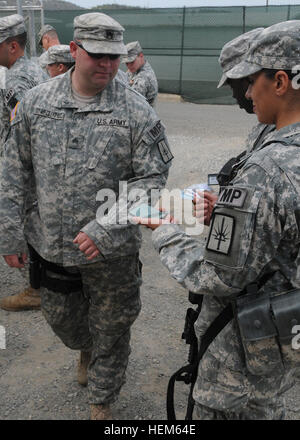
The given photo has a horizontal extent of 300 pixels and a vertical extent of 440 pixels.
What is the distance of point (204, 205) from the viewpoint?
224 centimetres

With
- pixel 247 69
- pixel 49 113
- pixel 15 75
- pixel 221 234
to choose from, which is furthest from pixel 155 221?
pixel 15 75

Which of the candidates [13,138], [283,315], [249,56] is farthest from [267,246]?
[13,138]

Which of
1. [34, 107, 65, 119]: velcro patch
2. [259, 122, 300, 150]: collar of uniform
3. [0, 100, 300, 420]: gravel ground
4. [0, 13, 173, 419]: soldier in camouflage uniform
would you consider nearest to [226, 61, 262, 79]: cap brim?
[259, 122, 300, 150]: collar of uniform

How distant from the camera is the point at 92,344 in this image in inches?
108

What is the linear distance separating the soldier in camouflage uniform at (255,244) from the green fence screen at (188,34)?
11.9 m

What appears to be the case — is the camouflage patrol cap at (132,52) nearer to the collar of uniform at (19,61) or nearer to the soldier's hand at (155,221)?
the collar of uniform at (19,61)

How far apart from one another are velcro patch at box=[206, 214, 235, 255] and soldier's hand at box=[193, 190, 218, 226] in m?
0.68

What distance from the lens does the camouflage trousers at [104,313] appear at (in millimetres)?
2416

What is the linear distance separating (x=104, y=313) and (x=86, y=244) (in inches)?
18.8

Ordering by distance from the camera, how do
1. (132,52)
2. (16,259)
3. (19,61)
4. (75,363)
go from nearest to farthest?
(16,259)
(75,363)
(19,61)
(132,52)

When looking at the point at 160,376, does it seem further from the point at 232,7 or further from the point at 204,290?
the point at 232,7

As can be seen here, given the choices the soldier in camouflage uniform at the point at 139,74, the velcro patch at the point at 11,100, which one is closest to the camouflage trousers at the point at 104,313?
the velcro patch at the point at 11,100

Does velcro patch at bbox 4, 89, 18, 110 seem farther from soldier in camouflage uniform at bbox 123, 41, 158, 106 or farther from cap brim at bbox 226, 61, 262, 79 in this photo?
soldier in camouflage uniform at bbox 123, 41, 158, 106

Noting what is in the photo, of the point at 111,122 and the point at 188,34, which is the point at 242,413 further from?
the point at 188,34
